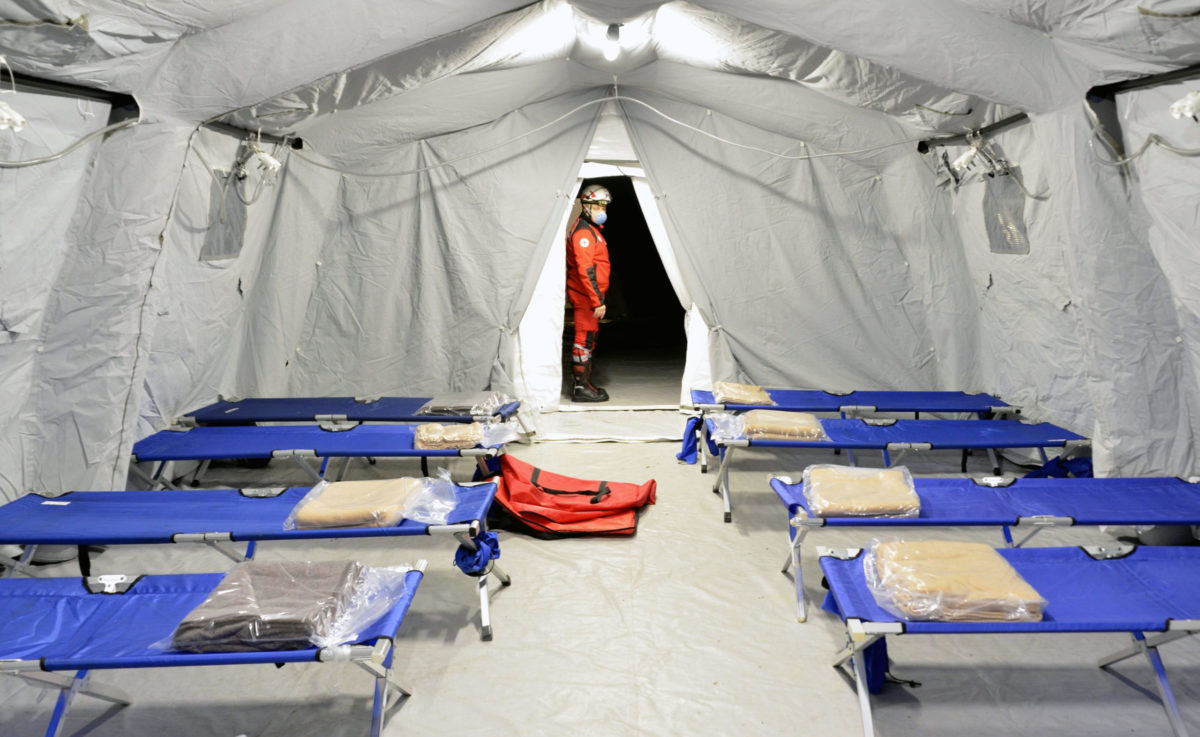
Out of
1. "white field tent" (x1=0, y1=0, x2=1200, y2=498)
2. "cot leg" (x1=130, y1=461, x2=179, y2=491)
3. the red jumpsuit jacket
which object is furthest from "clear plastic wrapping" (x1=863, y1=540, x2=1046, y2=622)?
the red jumpsuit jacket

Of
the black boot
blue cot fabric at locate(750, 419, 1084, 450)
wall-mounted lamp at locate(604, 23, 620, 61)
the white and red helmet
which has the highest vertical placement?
wall-mounted lamp at locate(604, 23, 620, 61)

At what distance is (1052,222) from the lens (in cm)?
364

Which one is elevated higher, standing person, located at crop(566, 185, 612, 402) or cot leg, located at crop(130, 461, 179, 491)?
standing person, located at crop(566, 185, 612, 402)

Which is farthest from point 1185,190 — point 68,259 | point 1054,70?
point 68,259

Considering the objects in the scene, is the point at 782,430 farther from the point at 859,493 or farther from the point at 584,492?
the point at 584,492

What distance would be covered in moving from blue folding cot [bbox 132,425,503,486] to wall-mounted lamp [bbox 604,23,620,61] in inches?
76.6

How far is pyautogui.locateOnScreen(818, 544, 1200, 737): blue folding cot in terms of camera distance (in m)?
1.90

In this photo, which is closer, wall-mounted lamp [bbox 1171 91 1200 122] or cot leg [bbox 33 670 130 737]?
cot leg [bbox 33 670 130 737]

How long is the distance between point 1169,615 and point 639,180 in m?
3.96

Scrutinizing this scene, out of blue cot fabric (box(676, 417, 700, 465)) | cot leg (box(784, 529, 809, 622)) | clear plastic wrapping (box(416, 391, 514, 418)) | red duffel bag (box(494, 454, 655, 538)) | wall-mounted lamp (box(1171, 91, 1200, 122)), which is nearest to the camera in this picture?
wall-mounted lamp (box(1171, 91, 1200, 122))

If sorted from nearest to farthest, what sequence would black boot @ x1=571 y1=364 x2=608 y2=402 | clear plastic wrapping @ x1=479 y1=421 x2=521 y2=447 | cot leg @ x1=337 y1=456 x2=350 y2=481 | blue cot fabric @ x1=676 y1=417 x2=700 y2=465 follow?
clear plastic wrapping @ x1=479 y1=421 x2=521 y2=447 → cot leg @ x1=337 y1=456 x2=350 y2=481 → blue cot fabric @ x1=676 y1=417 x2=700 y2=465 → black boot @ x1=571 y1=364 x2=608 y2=402

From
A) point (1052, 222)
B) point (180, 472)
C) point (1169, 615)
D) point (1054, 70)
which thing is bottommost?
point (180, 472)

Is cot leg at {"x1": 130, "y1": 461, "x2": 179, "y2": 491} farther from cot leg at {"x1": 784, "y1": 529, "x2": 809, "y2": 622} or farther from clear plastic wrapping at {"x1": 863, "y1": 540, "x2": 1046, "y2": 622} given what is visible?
clear plastic wrapping at {"x1": 863, "y1": 540, "x2": 1046, "y2": 622}

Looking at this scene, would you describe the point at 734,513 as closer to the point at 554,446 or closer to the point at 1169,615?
the point at 554,446
